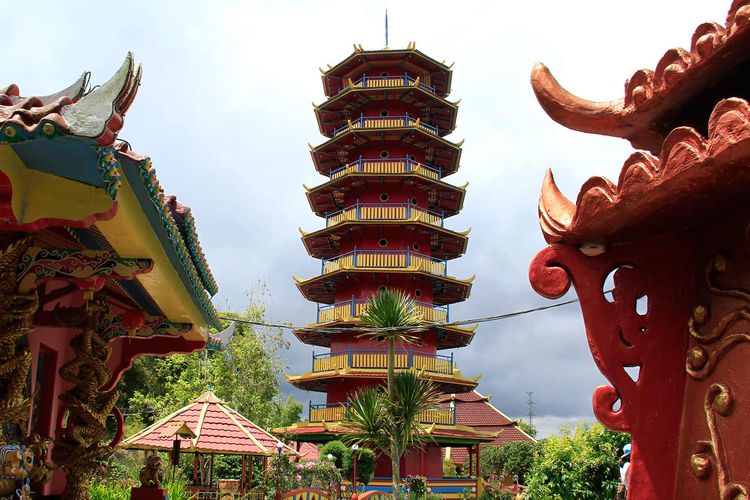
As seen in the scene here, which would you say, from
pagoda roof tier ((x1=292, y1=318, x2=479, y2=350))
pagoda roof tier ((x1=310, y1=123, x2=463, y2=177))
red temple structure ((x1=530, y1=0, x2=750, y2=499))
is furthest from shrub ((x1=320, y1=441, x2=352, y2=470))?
red temple structure ((x1=530, y1=0, x2=750, y2=499))

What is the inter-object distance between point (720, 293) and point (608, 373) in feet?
2.15

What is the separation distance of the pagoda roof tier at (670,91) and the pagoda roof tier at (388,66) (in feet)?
90.8

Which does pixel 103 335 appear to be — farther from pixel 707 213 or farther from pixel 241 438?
pixel 241 438

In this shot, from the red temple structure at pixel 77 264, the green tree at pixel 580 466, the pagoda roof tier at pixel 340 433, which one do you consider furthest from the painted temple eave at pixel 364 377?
the red temple structure at pixel 77 264

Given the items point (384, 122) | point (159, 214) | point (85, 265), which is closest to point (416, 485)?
point (384, 122)

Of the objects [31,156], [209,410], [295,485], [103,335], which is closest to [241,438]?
[209,410]

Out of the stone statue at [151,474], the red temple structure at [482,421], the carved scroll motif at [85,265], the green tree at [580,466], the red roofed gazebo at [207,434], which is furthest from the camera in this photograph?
the red temple structure at [482,421]

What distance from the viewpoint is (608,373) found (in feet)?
11.2

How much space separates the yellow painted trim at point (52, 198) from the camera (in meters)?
3.58

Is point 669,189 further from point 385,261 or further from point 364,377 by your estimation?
point 385,261

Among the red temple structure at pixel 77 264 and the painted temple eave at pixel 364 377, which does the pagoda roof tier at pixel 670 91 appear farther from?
the painted temple eave at pixel 364 377

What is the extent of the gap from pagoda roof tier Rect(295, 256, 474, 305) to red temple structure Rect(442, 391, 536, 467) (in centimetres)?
1550

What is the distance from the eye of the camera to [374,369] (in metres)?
25.5

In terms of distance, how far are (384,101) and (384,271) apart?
8.25 metres
